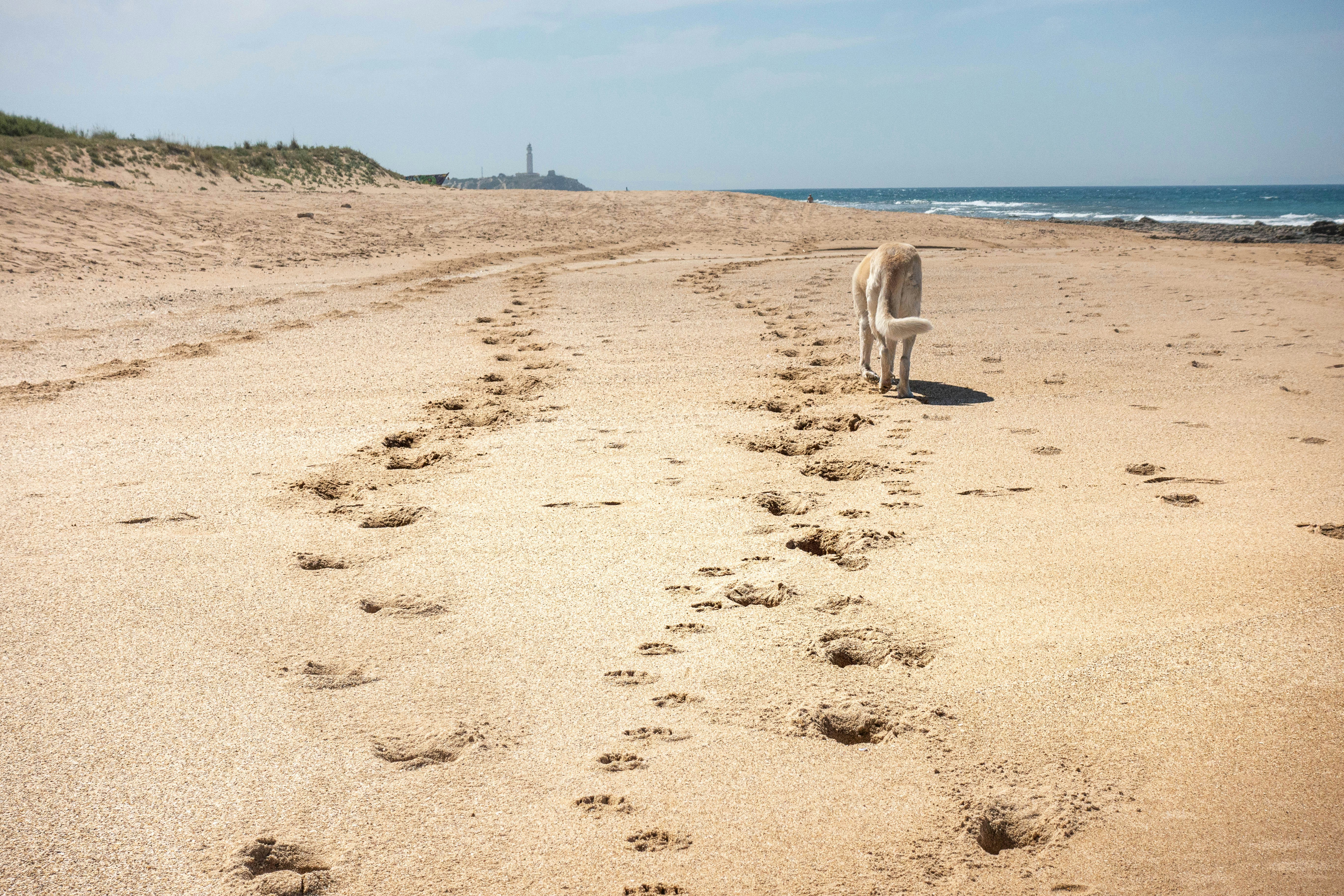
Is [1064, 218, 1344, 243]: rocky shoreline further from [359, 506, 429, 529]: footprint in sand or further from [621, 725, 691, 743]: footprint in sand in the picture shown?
[621, 725, 691, 743]: footprint in sand

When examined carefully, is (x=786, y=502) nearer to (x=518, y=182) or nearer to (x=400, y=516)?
(x=400, y=516)

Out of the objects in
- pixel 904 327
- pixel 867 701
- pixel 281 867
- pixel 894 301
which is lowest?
pixel 281 867

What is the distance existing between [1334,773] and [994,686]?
0.70m

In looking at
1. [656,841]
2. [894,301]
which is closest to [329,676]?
[656,841]

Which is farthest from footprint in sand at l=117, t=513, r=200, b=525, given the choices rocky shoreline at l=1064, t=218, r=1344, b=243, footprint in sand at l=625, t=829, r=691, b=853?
rocky shoreline at l=1064, t=218, r=1344, b=243

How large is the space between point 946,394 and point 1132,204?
55.5 meters

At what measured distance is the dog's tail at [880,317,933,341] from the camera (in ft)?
16.3

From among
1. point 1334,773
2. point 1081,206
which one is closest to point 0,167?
point 1334,773

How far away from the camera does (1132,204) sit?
5188 centimetres

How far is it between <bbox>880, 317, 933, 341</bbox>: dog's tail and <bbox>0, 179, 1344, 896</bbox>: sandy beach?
1.46 ft

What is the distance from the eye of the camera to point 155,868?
1.69 meters

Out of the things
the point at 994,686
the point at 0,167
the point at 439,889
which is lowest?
the point at 439,889

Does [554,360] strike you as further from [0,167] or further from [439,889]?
[0,167]

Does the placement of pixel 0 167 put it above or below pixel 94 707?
above
